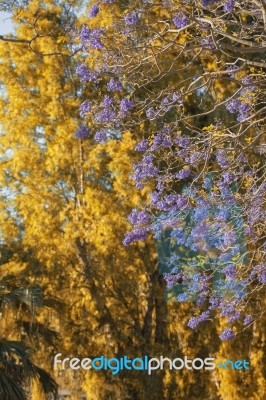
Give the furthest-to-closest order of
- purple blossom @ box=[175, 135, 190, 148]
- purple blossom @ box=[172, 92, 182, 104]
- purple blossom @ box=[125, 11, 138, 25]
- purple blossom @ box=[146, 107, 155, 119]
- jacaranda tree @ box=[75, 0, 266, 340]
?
purple blossom @ box=[175, 135, 190, 148] → purple blossom @ box=[146, 107, 155, 119] → purple blossom @ box=[125, 11, 138, 25] → jacaranda tree @ box=[75, 0, 266, 340] → purple blossom @ box=[172, 92, 182, 104]

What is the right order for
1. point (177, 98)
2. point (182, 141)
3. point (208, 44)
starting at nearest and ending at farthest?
1. point (208, 44)
2. point (177, 98)
3. point (182, 141)

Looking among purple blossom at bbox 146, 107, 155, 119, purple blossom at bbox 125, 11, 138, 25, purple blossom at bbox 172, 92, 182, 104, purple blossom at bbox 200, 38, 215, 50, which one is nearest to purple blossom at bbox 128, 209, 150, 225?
purple blossom at bbox 146, 107, 155, 119

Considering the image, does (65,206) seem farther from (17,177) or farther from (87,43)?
(87,43)

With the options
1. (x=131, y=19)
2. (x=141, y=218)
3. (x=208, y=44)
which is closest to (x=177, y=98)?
(x=208, y=44)

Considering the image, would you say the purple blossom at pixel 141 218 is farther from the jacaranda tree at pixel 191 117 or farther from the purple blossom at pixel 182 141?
the purple blossom at pixel 182 141

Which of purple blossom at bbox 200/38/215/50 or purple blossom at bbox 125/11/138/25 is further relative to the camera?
purple blossom at bbox 125/11/138/25

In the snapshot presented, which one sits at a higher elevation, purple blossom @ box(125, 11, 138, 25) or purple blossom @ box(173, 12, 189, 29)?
purple blossom @ box(125, 11, 138, 25)

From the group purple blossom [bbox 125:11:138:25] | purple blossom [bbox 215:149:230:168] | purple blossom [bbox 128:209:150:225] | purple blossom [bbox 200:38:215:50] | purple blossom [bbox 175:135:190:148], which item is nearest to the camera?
purple blossom [bbox 200:38:215:50]

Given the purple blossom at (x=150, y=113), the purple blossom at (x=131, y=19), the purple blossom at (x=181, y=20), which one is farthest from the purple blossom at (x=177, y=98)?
the purple blossom at (x=131, y=19)

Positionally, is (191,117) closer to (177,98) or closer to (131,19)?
(177,98)

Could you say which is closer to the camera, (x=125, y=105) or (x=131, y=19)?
(x=131, y=19)

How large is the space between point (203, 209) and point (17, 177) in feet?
26.8

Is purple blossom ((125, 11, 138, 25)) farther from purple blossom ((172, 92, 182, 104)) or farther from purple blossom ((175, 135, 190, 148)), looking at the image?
purple blossom ((175, 135, 190, 148))

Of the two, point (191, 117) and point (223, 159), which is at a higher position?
point (223, 159)
